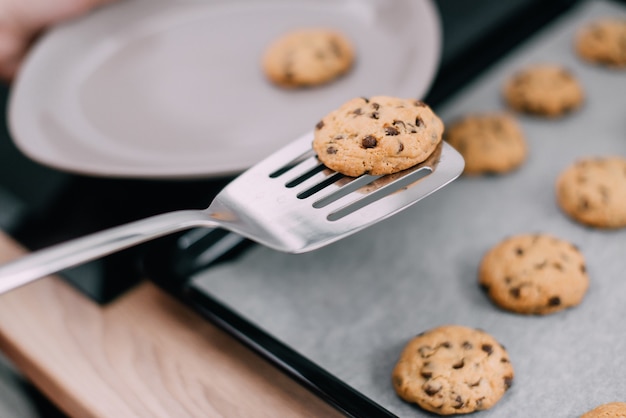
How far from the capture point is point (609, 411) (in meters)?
0.60

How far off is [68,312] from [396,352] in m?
0.42

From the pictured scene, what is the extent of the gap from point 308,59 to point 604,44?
552mm

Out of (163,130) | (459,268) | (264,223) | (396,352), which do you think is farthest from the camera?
(163,130)

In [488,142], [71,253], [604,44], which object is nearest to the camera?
[71,253]

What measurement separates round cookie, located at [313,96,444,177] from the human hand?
619 millimetres

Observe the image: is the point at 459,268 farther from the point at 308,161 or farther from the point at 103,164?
the point at 103,164

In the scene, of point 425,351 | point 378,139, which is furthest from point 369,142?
point 425,351

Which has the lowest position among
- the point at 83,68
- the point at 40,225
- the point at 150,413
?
the point at 150,413

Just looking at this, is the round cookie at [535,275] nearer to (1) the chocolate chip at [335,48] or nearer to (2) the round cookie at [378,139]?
(2) the round cookie at [378,139]

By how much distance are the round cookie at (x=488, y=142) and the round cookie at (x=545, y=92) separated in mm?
58

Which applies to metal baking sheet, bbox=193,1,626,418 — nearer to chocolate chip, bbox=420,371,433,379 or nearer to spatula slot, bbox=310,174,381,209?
chocolate chip, bbox=420,371,433,379

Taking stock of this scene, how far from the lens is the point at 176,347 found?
749 millimetres

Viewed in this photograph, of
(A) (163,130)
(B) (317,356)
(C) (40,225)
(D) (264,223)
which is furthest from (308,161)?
(C) (40,225)

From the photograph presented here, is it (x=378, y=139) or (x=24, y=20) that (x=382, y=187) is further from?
(x=24, y=20)
